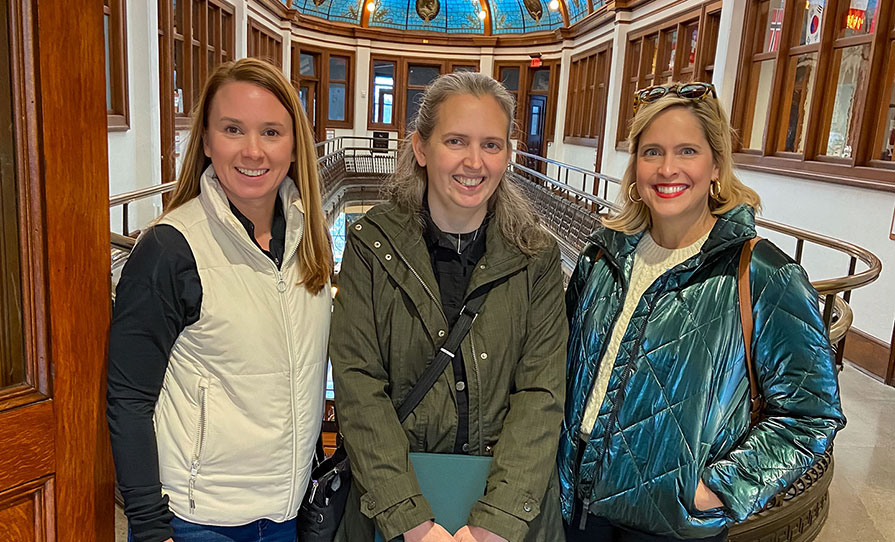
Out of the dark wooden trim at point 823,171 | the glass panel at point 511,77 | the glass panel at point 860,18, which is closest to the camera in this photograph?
the dark wooden trim at point 823,171

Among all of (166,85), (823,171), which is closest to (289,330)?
(823,171)

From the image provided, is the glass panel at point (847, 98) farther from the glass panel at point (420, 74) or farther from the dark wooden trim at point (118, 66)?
the glass panel at point (420, 74)

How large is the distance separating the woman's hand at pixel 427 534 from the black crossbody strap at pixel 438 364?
229mm

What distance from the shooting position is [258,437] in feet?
4.62

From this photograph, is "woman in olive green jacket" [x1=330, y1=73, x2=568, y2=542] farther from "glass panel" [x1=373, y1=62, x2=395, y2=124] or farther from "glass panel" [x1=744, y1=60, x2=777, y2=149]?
"glass panel" [x1=373, y1=62, x2=395, y2=124]

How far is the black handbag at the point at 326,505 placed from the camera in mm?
1513

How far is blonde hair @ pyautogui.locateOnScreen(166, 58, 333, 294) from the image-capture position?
4.69ft

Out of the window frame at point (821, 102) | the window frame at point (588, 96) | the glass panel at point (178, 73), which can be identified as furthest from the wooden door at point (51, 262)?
the window frame at point (588, 96)

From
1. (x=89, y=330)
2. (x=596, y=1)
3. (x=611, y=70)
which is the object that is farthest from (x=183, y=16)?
(x=89, y=330)

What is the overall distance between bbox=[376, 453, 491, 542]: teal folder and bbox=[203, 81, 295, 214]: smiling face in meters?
0.71

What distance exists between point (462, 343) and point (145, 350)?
0.66 m

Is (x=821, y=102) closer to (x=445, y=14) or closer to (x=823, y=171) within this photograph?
(x=823, y=171)

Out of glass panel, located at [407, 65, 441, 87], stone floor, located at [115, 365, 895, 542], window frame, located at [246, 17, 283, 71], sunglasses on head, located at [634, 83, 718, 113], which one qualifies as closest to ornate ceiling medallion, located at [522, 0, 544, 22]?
glass panel, located at [407, 65, 441, 87]

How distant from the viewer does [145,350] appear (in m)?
1.29
